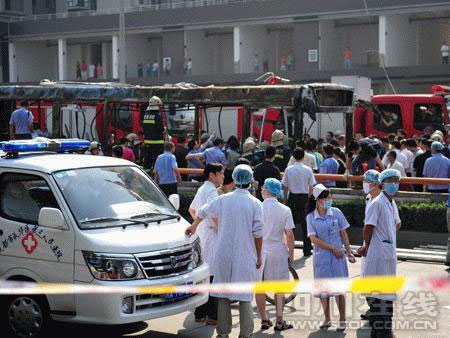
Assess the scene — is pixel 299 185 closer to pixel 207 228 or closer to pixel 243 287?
pixel 207 228

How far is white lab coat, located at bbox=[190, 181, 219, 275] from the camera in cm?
965

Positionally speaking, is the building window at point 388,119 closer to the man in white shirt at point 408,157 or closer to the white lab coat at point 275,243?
the man in white shirt at point 408,157

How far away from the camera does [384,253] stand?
354 inches

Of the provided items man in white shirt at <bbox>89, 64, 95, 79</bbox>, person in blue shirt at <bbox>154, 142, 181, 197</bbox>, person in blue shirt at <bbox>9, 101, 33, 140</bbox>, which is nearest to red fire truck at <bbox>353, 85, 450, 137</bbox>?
person in blue shirt at <bbox>9, 101, 33, 140</bbox>

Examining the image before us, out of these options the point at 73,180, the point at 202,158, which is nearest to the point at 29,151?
the point at 73,180

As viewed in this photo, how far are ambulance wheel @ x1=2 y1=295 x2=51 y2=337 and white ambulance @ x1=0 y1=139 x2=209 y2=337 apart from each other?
1 centimetres

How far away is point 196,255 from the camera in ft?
30.5

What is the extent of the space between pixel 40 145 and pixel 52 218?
Answer: 5.22 ft

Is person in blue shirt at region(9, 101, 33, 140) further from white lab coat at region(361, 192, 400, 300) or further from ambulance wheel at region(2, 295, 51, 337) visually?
white lab coat at region(361, 192, 400, 300)

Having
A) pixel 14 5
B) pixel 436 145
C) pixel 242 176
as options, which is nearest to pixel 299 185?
pixel 436 145

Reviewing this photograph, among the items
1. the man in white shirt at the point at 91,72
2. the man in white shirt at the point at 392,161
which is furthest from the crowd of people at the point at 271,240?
the man in white shirt at the point at 91,72

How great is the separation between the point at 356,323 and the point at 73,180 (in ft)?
11.9

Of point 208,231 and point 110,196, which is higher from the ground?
point 110,196

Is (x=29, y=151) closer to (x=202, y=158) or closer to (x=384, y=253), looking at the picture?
(x=384, y=253)
